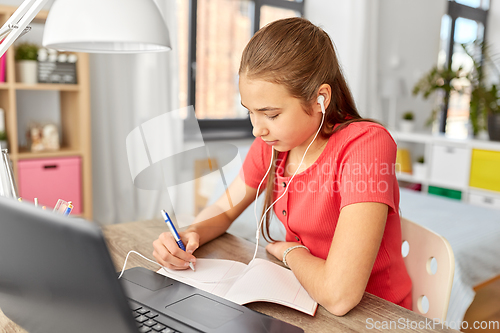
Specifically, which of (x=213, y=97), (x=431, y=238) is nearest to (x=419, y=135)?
(x=213, y=97)

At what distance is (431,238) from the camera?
0.92m

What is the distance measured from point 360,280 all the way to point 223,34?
2.91 metres

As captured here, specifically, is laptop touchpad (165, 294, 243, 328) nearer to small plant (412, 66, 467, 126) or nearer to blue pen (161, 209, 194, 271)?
blue pen (161, 209, 194, 271)

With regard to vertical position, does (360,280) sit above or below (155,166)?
below

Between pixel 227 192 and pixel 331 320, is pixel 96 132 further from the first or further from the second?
pixel 331 320

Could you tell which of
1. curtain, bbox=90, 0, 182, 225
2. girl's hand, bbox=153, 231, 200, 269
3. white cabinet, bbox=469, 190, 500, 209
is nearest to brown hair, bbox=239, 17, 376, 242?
girl's hand, bbox=153, 231, 200, 269

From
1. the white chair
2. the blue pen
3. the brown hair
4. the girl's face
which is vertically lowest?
the white chair

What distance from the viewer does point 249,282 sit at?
79 centimetres

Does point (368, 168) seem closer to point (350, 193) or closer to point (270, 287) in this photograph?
point (350, 193)

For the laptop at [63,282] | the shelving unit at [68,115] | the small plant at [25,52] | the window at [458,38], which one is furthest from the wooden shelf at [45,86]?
the window at [458,38]

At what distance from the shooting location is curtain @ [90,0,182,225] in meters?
2.64

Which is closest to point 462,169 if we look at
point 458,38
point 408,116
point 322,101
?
point 408,116

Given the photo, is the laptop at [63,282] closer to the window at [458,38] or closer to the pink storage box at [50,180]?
the pink storage box at [50,180]

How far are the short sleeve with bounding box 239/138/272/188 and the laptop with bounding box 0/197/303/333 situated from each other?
1.82 ft
